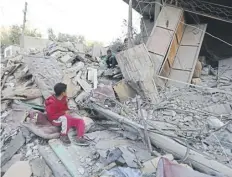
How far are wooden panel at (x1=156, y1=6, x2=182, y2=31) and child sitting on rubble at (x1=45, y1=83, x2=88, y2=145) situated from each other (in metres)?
3.29

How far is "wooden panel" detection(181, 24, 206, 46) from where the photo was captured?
263 inches

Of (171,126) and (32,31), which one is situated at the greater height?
(32,31)

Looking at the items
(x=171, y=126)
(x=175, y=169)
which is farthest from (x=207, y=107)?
(x=175, y=169)

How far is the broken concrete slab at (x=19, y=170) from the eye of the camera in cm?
330

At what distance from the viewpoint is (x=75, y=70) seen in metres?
6.12

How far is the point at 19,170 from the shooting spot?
3.35 m

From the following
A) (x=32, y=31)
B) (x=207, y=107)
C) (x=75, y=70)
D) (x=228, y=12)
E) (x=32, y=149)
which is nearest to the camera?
(x=32, y=149)

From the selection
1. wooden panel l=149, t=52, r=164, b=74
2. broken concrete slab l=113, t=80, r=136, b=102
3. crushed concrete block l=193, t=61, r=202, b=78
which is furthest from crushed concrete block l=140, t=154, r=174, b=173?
crushed concrete block l=193, t=61, r=202, b=78

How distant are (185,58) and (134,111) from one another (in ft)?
8.36

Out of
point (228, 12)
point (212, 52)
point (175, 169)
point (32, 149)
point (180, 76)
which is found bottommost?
point (32, 149)

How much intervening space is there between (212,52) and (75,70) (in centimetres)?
383

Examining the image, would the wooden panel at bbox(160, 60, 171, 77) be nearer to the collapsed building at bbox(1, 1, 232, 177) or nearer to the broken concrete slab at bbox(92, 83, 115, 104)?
the collapsed building at bbox(1, 1, 232, 177)

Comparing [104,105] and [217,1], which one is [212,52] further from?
[104,105]

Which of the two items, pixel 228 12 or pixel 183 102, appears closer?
pixel 183 102
